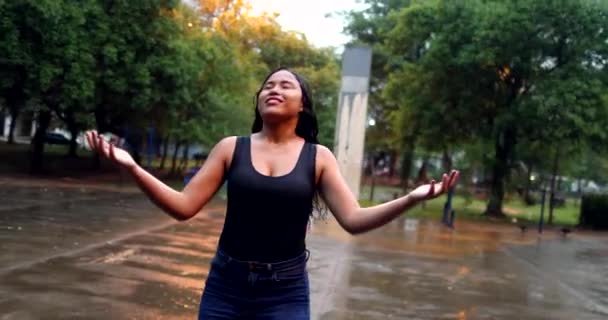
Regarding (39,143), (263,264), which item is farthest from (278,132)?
(39,143)

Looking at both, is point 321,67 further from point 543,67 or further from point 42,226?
point 42,226

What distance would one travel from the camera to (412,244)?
15.8 meters

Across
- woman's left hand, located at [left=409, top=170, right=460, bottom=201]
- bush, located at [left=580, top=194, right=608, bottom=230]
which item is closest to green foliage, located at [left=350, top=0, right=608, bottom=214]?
bush, located at [left=580, top=194, right=608, bottom=230]

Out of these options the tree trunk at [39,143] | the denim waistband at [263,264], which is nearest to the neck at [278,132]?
the denim waistband at [263,264]

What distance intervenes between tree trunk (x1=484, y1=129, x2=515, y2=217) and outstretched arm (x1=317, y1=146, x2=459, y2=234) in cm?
2489

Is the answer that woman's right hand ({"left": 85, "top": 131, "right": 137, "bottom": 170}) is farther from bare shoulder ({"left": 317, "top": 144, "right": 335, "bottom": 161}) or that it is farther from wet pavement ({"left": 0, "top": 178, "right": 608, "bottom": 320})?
wet pavement ({"left": 0, "top": 178, "right": 608, "bottom": 320})

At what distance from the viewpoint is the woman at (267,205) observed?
3035 millimetres

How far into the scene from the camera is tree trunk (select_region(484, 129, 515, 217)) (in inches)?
1085

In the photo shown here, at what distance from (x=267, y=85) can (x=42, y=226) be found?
10660 mm

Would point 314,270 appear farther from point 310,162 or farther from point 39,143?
point 39,143

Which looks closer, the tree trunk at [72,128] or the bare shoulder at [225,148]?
the bare shoulder at [225,148]

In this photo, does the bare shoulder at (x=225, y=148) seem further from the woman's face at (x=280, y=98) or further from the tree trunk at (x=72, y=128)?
the tree trunk at (x=72, y=128)

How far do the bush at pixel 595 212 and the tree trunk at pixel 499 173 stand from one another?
2717 mm

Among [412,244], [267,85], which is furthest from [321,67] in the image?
[267,85]
